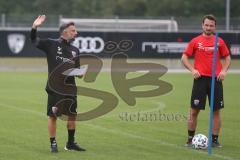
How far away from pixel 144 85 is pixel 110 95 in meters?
2.77

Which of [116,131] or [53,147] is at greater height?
[53,147]

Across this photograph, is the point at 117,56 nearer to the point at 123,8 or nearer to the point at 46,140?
the point at 46,140

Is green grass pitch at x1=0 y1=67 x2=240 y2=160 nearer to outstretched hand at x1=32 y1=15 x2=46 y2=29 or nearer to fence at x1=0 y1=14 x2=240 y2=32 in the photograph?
outstretched hand at x1=32 y1=15 x2=46 y2=29

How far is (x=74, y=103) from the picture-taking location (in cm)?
1112

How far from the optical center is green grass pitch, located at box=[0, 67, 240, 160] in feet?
35.9

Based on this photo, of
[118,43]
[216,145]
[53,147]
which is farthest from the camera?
[118,43]

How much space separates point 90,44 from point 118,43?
1506 millimetres

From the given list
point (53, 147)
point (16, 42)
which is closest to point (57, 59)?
point (53, 147)

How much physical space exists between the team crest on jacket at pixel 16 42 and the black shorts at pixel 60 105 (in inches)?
987

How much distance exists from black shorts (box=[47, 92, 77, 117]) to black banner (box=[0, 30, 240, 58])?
2432 cm

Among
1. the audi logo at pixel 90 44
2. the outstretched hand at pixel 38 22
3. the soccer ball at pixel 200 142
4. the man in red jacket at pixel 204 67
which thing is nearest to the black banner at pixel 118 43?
the audi logo at pixel 90 44

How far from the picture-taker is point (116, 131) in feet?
45.0

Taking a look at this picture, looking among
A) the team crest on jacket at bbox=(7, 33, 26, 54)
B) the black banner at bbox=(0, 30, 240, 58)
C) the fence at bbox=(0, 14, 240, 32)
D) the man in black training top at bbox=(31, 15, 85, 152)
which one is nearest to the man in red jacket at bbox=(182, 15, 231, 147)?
the man in black training top at bbox=(31, 15, 85, 152)

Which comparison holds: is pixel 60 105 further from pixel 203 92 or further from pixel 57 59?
pixel 203 92
